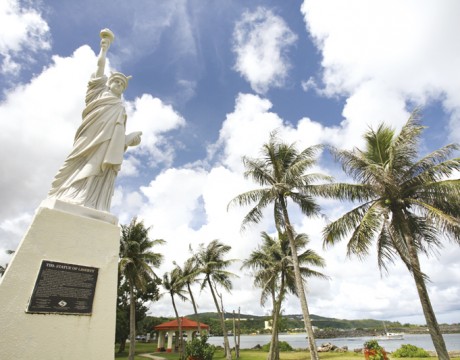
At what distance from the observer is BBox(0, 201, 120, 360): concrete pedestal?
306 centimetres

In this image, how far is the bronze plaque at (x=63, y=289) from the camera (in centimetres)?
329

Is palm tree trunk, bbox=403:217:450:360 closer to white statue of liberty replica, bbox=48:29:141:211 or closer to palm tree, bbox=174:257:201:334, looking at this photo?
white statue of liberty replica, bbox=48:29:141:211

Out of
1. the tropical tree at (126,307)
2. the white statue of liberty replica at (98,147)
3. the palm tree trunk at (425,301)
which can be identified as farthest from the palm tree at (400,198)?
the tropical tree at (126,307)

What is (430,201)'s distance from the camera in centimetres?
1030

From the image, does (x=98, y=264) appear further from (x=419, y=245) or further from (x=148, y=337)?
(x=148, y=337)

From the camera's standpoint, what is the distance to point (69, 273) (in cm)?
356

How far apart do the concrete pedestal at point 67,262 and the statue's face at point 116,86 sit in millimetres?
2634

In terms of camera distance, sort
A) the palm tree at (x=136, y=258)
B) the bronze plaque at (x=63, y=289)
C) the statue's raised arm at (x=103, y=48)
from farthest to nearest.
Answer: the palm tree at (x=136, y=258) < the statue's raised arm at (x=103, y=48) < the bronze plaque at (x=63, y=289)

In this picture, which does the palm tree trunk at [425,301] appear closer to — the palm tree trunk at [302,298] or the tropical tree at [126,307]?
the palm tree trunk at [302,298]

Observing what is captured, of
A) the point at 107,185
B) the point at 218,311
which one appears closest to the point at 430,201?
the point at 107,185

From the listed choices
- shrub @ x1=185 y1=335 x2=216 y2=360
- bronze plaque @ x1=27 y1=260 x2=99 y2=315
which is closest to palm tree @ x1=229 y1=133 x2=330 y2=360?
shrub @ x1=185 y1=335 x2=216 y2=360

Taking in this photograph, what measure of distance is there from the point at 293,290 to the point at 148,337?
42.4m

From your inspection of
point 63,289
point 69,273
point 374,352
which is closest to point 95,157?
point 69,273

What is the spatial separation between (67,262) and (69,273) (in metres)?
0.13
